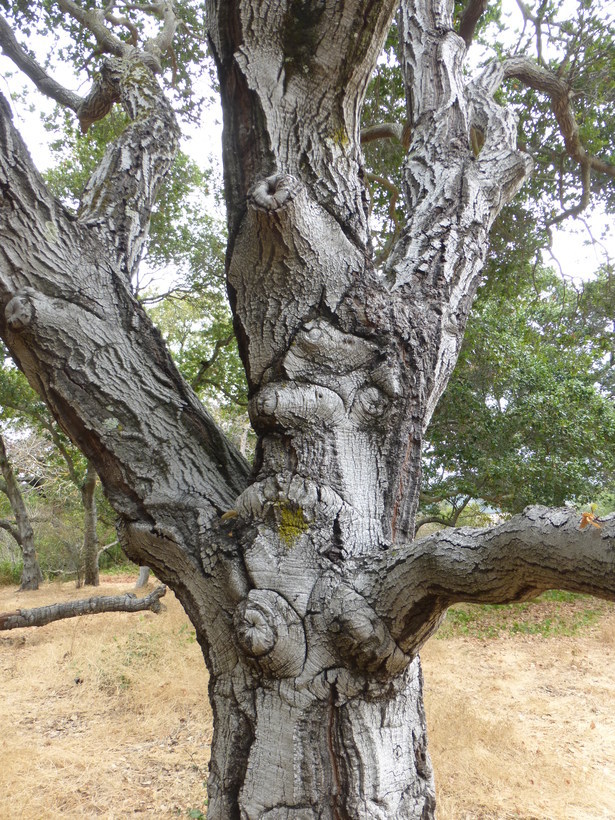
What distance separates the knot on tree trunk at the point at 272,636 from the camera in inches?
57.4

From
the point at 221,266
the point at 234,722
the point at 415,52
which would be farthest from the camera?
the point at 221,266

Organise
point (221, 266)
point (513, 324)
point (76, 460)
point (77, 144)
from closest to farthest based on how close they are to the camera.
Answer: point (77, 144)
point (513, 324)
point (221, 266)
point (76, 460)

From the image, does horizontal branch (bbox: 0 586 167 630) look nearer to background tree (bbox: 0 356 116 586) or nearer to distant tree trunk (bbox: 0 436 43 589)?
background tree (bbox: 0 356 116 586)

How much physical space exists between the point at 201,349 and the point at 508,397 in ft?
19.7

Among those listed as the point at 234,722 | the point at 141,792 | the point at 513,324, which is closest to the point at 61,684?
the point at 141,792

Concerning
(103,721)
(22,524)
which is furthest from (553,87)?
(22,524)

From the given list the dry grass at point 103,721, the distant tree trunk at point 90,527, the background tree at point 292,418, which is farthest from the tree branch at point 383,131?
the distant tree trunk at point 90,527

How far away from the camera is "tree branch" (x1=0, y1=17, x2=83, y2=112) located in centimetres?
364

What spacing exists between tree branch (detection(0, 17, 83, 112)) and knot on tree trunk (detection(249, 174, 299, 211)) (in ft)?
9.39

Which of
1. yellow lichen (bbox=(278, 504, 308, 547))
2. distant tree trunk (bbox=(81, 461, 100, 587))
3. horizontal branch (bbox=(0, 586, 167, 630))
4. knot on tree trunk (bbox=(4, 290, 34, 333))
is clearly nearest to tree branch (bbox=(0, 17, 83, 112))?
knot on tree trunk (bbox=(4, 290, 34, 333))

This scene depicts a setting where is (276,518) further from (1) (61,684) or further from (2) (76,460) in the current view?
(2) (76,460)

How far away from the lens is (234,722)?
60.5 inches

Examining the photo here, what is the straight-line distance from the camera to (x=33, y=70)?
377 cm

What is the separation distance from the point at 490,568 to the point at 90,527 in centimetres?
1155
